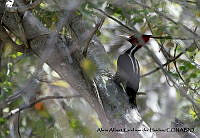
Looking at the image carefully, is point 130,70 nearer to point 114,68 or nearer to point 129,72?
point 129,72

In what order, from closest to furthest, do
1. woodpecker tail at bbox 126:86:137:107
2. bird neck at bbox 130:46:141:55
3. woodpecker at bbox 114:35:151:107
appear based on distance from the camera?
woodpecker tail at bbox 126:86:137:107 < woodpecker at bbox 114:35:151:107 < bird neck at bbox 130:46:141:55

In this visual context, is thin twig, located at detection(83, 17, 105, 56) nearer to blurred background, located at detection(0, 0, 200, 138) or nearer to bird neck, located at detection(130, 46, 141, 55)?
blurred background, located at detection(0, 0, 200, 138)

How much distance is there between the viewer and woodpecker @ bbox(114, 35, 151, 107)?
14.6 ft

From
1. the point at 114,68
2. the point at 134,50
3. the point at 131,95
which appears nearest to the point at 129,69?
the point at 114,68

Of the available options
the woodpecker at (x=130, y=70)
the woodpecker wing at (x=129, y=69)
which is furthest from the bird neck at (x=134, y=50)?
the woodpecker wing at (x=129, y=69)

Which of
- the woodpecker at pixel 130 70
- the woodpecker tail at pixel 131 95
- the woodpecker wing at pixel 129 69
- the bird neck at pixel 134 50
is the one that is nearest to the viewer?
the woodpecker tail at pixel 131 95

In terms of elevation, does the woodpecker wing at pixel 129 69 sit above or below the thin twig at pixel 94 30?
below

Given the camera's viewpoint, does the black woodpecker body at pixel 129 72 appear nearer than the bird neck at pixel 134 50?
→ Yes

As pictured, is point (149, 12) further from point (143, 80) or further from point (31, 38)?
point (143, 80)

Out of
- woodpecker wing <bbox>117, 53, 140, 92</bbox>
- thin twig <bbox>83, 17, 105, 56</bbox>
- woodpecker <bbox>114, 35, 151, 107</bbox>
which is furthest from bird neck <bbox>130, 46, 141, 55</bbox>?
thin twig <bbox>83, 17, 105, 56</bbox>

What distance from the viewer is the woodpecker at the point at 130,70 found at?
14.6ft

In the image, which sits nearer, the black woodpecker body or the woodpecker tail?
the woodpecker tail

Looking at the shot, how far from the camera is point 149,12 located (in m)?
3.96

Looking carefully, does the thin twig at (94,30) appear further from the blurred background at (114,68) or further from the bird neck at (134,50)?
the bird neck at (134,50)
